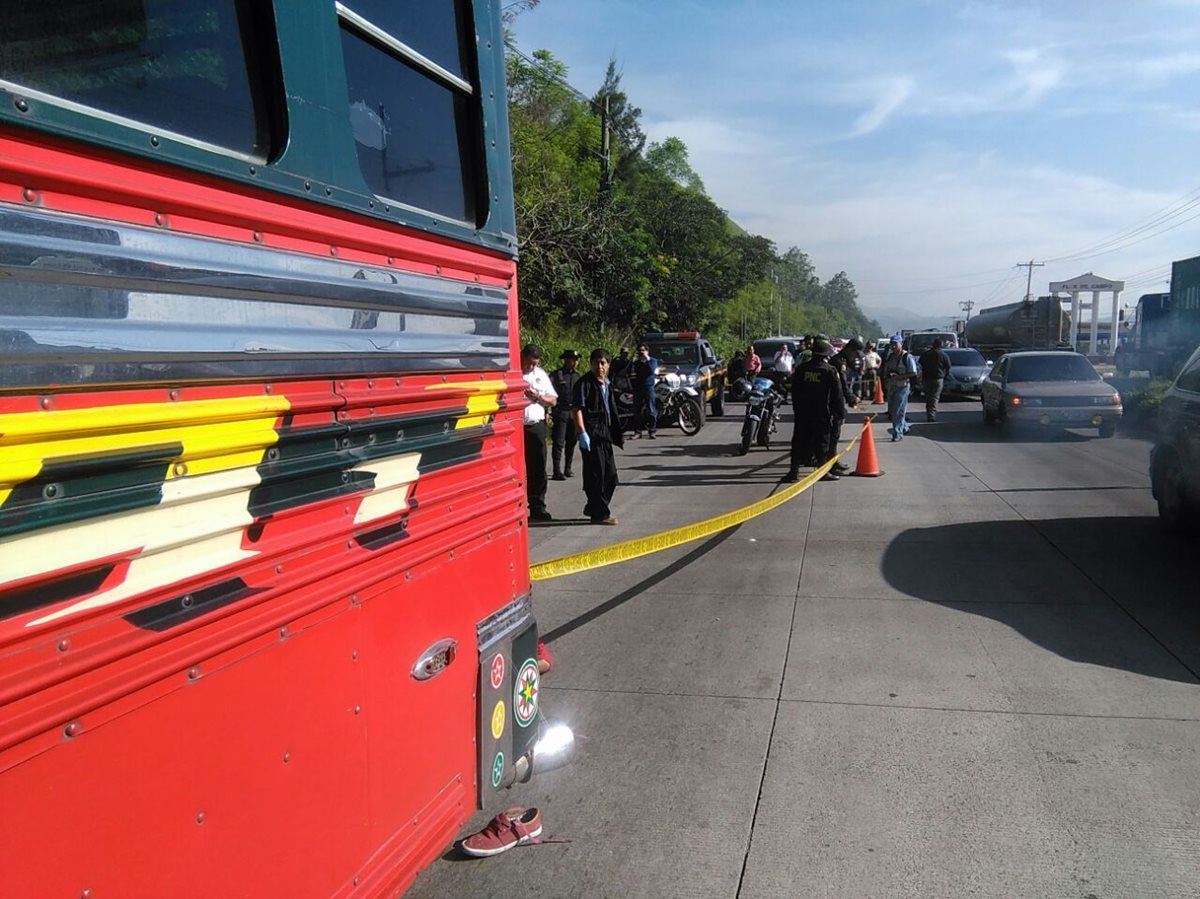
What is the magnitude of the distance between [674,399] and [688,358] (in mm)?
2005

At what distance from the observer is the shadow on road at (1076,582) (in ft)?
17.8

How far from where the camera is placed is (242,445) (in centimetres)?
188

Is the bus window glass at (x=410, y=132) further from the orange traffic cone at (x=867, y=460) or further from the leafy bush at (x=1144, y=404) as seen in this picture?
the leafy bush at (x=1144, y=404)

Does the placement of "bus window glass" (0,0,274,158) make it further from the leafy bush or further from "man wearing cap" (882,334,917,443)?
the leafy bush

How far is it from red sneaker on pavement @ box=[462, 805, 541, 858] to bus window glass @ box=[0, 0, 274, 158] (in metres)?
2.42

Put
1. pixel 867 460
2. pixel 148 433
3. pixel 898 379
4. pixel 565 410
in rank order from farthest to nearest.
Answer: pixel 898 379
pixel 867 460
pixel 565 410
pixel 148 433

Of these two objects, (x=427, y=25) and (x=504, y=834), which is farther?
(x=504, y=834)

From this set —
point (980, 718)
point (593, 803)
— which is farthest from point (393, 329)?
point (980, 718)

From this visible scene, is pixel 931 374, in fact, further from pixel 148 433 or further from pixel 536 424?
pixel 148 433

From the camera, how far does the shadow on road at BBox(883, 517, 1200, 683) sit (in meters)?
5.43

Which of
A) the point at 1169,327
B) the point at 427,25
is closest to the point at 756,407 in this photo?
the point at 427,25

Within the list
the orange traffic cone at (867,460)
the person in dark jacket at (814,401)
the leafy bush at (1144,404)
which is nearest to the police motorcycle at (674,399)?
the orange traffic cone at (867,460)

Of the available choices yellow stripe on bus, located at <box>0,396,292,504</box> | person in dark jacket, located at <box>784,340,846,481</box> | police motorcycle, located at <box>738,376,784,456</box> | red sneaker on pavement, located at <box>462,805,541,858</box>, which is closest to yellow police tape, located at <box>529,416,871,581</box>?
red sneaker on pavement, located at <box>462,805,541,858</box>

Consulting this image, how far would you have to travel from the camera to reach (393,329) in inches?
96.8
